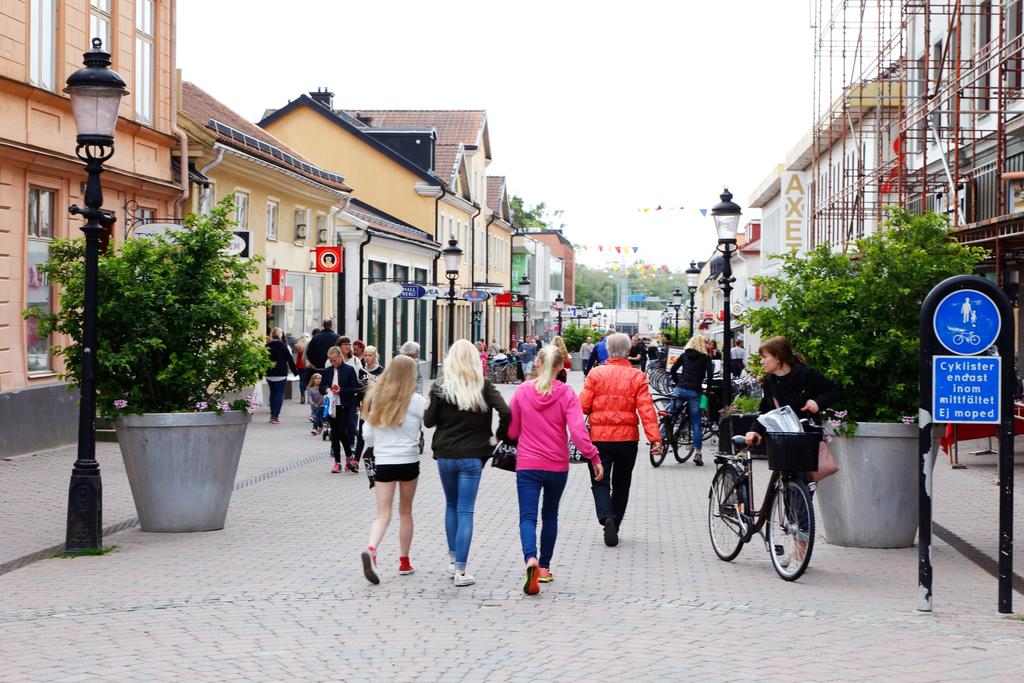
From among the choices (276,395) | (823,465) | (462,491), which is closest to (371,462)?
(462,491)

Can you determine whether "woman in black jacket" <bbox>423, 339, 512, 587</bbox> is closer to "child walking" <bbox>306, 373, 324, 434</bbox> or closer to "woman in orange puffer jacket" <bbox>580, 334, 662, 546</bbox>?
"woman in orange puffer jacket" <bbox>580, 334, 662, 546</bbox>

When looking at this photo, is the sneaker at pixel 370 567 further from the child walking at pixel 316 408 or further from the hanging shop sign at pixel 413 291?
the hanging shop sign at pixel 413 291

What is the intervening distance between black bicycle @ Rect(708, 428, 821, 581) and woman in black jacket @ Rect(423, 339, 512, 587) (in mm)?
1815

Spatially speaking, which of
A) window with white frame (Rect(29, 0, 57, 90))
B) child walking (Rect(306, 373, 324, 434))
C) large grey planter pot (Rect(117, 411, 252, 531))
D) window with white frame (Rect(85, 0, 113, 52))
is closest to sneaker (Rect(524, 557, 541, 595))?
large grey planter pot (Rect(117, 411, 252, 531))

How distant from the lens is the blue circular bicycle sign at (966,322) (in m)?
7.99

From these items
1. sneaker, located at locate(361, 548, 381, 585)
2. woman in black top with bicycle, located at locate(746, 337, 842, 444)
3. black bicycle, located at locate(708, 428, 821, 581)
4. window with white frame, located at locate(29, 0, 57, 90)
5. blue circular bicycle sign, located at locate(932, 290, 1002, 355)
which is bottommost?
sneaker, located at locate(361, 548, 381, 585)

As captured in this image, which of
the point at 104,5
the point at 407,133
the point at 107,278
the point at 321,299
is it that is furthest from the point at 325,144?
the point at 107,278

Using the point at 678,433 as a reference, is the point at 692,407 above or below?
above

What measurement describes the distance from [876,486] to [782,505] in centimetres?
138

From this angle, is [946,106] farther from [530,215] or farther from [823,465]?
[530,215]

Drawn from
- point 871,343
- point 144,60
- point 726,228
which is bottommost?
point 871,343

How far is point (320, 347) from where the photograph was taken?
25469 mm

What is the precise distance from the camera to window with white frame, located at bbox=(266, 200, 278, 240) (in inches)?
1184

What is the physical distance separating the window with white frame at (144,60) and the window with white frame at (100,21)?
3.44ft
